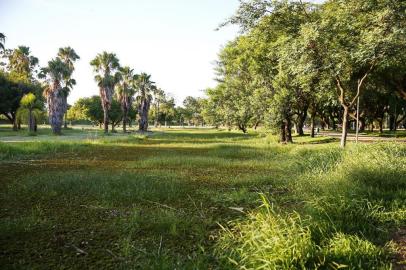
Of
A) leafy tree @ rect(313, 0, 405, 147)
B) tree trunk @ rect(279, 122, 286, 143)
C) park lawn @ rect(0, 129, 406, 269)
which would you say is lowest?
park lawn @ rect(0, 129, 406, 269)

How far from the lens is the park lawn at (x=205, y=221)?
479cm

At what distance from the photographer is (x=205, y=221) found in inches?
268

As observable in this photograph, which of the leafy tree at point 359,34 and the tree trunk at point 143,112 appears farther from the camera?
the tree trunk at point 143,112

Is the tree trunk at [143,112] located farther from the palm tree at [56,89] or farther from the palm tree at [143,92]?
the palm tree at [56,89]

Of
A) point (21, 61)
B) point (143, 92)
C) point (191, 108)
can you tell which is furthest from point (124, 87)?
point (191, 108)

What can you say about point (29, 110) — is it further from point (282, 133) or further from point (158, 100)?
point (158, 100)

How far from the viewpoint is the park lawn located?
15.7ft

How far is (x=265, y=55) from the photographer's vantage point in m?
30.0

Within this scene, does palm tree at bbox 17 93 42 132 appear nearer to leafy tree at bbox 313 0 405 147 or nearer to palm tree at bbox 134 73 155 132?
palm tree at bbox 134 73 155 132

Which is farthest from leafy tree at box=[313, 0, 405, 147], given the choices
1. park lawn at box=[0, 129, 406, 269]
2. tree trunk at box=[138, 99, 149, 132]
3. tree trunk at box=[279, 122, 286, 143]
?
tree trunk at box=[138, 99, 149, 132]

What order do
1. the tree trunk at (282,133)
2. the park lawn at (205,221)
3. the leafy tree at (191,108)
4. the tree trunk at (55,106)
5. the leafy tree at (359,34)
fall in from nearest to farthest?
the park lawn at (205,221), the leafy tree at (359,34), the tree trunk at (282,133), the tree trunk at (55,106), the leafy tree at (191,108)

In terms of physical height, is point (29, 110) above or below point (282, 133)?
above

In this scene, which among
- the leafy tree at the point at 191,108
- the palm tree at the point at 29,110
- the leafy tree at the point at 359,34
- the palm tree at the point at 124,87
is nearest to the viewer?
the leafy tree at the point at 359,34

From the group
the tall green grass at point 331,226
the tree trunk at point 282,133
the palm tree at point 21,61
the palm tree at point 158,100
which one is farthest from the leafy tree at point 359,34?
the palm tree at point 158,100
